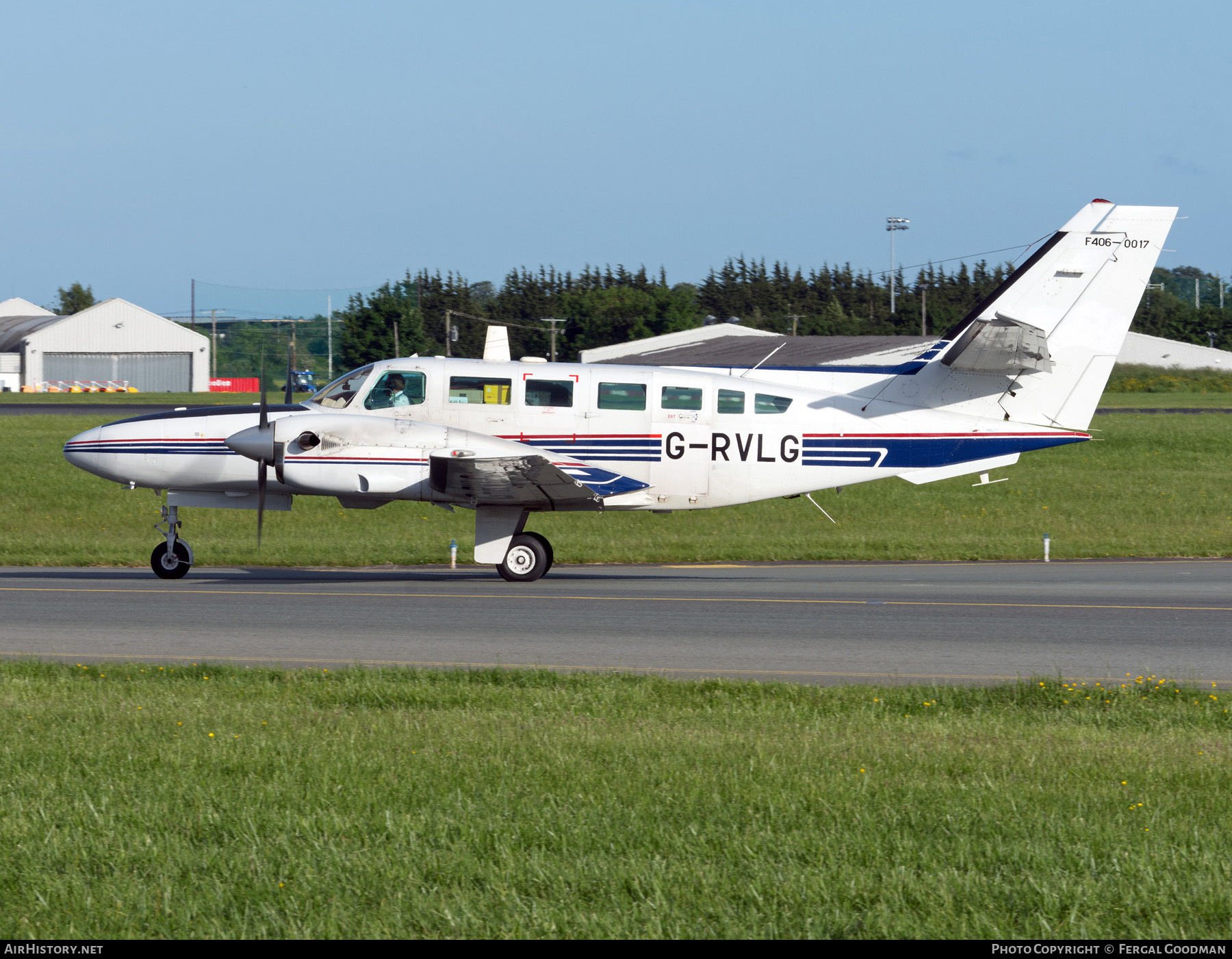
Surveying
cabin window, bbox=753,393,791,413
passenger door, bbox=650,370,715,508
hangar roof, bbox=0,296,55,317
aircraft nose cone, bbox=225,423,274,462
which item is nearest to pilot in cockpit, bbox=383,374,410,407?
aircraft nose cone, bbox=225,423,274,462

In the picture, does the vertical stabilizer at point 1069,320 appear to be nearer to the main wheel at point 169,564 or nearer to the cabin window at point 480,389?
the cabin window at point 480,389

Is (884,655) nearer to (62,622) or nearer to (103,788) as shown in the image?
(103,788)

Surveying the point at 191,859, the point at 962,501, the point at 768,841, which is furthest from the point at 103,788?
the point at 962,501

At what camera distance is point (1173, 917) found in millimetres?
5008

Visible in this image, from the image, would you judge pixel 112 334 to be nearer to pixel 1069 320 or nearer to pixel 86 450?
pixel 86 450

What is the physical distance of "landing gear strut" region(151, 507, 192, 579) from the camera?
1823 centimetres

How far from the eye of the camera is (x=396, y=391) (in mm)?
17828

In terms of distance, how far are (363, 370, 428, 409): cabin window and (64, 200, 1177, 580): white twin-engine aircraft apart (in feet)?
0.07

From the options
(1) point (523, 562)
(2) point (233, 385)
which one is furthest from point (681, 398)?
(2) point (233, 385)

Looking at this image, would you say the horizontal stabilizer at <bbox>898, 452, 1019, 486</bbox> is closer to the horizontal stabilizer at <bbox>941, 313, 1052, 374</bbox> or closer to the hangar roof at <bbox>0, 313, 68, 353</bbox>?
the horizontal stabilizer at <bbox>941, 313, 1052, 374</bbox>

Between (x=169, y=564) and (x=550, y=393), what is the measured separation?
243 inches

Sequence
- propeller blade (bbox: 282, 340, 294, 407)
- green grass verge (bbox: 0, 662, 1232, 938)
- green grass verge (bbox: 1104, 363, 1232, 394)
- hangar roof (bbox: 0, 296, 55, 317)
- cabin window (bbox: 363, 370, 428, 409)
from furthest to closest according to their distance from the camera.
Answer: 1. hangar roof (bbox: 0, 296, 55, 317)
2. green grass verge (bbox: 1104, 363, 1232, 394)
3. cabin window (bbox: 363, 370, 428, 409)
4. propeller blade (bbox: 282, 340, 294, 407)
5. green grass verge (bbox: 0, 662, 1232, 938)

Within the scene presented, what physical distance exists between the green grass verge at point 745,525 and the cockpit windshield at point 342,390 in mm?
4485
